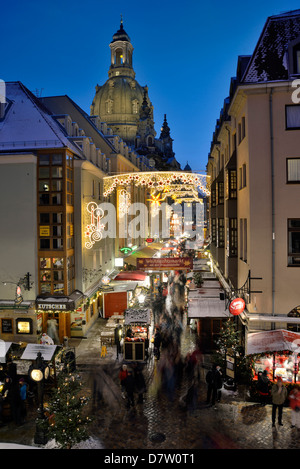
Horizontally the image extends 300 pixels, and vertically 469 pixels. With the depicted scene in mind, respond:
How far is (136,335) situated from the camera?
21.4m

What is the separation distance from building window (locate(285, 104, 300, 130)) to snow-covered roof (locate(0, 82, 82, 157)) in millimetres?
12558

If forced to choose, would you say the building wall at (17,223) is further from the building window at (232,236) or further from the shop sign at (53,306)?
the building window at (232,236)

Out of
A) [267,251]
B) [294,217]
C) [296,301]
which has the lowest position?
[296,301]

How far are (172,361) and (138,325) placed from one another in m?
3.16

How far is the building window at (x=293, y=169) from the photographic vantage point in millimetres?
15805

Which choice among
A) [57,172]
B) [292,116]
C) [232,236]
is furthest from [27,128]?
[292,116]

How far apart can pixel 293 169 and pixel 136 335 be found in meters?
12.7

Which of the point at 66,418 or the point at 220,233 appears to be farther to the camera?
the point at 220,233

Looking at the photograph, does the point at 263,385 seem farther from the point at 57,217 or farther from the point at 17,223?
the point at 17,223

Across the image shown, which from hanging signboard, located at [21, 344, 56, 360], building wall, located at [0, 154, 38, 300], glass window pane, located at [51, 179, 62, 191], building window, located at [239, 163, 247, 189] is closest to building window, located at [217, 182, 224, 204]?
building window, located at [239, 163, 247, 189]

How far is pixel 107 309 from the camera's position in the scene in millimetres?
28891
